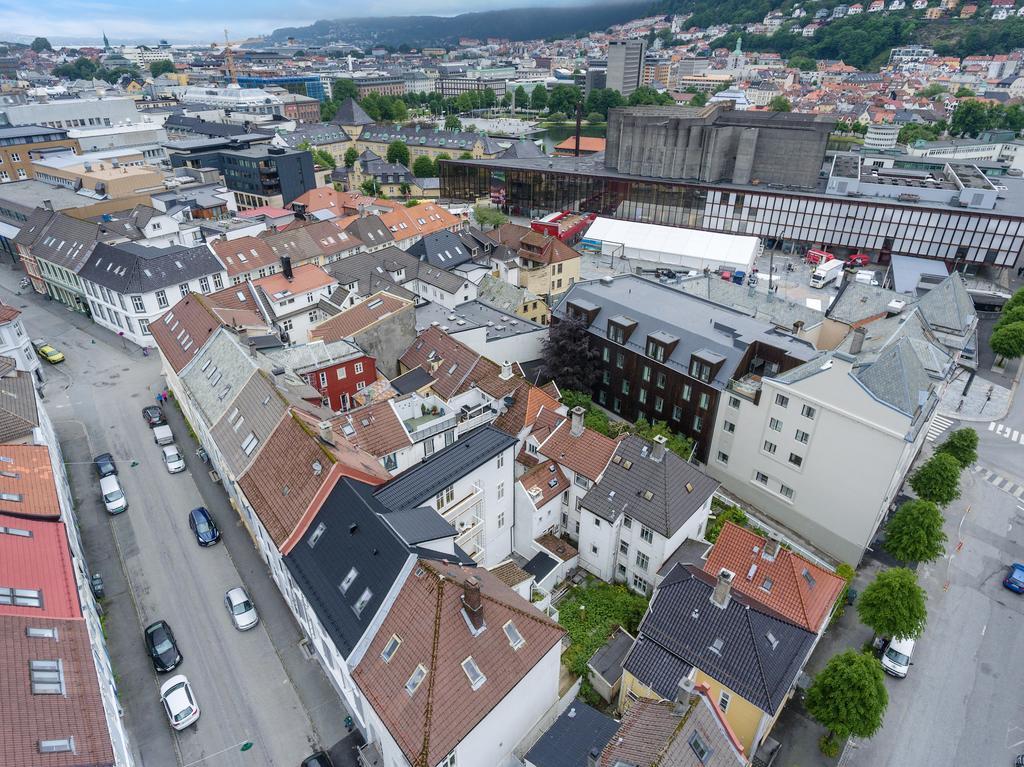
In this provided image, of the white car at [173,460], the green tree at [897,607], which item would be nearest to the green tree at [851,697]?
the green tree at [897,607]

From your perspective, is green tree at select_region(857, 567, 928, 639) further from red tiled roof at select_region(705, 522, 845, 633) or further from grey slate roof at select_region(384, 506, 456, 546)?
grey slate roof at select_region(384, 506, 456, 546)

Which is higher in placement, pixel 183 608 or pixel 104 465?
pixel 104 465

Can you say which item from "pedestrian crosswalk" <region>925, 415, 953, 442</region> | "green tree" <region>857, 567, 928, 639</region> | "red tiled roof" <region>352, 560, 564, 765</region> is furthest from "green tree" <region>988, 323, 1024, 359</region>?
"red tiled roof" <region>352, 560, 564, 765</region>

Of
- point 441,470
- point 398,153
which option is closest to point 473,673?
point 441,470

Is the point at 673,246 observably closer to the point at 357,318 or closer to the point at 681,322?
the point at 681,322

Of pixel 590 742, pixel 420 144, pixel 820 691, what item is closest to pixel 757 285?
pixel 820 691

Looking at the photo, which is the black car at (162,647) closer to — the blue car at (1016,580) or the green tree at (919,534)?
the green tree at (919,534)

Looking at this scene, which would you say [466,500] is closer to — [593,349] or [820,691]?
[820,691]
